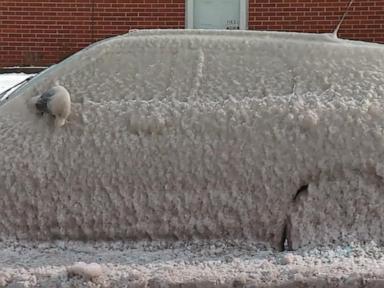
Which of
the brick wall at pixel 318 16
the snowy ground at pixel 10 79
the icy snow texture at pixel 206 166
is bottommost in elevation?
the snowy ground at pixel 10 79

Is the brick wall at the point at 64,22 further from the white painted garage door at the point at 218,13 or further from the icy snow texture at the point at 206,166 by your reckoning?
the icy snow texture at the point at 206,166

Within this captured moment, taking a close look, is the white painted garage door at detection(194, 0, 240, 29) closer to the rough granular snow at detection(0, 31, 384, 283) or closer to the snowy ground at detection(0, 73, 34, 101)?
the snowy ground at detection(0, 73, 34, 101)

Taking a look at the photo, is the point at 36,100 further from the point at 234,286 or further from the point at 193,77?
the point at 234,286

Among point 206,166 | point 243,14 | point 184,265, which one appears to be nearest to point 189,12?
point 243,14

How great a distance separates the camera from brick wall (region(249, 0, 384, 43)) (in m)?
11.2

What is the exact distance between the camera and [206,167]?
3.06 metres

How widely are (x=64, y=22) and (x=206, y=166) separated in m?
8.95

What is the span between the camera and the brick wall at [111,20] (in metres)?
11.2

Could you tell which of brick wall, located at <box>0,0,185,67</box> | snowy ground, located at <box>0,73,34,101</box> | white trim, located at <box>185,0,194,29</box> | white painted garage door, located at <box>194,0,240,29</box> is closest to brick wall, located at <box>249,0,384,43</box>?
white painted garage door, located at <box>194,0,240,29</box>

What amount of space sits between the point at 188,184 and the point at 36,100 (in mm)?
860

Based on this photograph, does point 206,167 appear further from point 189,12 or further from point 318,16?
point 318,16

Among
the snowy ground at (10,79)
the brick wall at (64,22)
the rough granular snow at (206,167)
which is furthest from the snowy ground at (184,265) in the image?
the brick wall at (64,22)

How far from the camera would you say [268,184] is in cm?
304

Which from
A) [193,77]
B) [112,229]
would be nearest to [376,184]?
[193,77]
